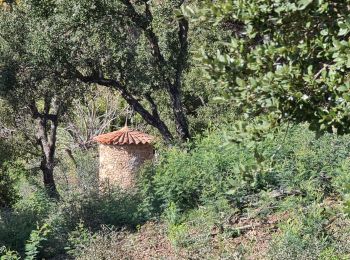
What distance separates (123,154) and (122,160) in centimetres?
Answer: 17

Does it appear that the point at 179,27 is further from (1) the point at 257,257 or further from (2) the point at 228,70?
(2) the point at 228,70

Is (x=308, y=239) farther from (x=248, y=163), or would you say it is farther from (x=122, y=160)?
(x=122, y=160)

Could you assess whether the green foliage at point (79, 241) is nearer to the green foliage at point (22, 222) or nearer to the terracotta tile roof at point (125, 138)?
the green foliage at point (22, 222)

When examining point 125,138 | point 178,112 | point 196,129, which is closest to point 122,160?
point 125,138

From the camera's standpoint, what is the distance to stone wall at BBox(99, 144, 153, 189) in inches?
686

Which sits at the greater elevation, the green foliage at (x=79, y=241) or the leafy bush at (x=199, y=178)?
the leafy bush at (x=199, y=178)

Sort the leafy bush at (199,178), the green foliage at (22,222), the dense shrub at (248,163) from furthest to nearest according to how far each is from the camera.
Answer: the green foliage at (22,222) < the leafy bush at (199,178) < the dense shrub at (248,163)

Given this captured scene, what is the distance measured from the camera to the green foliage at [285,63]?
2834 mm

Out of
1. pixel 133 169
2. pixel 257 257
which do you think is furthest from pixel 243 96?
pixel 133 169

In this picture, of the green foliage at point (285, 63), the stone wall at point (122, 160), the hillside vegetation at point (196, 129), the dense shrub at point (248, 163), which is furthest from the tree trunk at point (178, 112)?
the green foliage at point (285, 63)

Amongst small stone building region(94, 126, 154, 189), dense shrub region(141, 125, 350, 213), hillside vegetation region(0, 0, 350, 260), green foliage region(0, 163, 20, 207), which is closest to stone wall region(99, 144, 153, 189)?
small stone building region(94, 126, 154, 189)

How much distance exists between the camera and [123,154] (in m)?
17.6

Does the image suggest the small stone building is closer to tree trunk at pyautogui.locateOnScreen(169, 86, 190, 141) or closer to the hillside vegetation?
the hillside vegetation

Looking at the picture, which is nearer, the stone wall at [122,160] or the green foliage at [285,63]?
the green foliage at [285,63]
